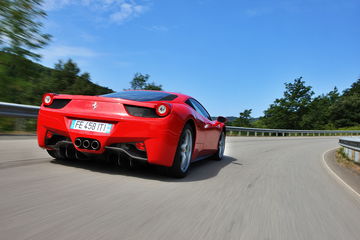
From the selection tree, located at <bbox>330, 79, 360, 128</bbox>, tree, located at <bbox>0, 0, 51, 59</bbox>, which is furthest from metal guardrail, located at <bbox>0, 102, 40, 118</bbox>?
tree, located at <bbox>330, 79, 360, 128</bbox>

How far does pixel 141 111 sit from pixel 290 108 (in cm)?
7085

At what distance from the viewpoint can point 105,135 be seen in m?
3.21

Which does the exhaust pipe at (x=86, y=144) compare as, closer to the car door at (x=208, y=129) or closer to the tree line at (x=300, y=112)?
the car door at (x=208, y=129)

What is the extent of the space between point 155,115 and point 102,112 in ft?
1.91

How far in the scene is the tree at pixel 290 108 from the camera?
67688 millimetres

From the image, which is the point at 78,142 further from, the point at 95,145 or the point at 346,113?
the point at 346,113

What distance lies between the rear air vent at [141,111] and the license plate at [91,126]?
28 cm

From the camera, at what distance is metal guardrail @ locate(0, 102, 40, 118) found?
23.2ft

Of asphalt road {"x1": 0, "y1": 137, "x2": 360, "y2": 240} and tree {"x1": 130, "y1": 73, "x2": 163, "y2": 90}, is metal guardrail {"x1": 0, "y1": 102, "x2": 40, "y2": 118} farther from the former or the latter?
tree {"x1": 130, "y1": 73, "x2": 163, "y2": 90}

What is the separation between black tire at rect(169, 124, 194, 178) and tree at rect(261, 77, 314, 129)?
67.2 meters

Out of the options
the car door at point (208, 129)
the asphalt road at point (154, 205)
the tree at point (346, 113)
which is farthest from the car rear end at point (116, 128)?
the tree at point (346, 113)

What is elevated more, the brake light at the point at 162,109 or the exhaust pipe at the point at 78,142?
the brake light at the point at 162,109

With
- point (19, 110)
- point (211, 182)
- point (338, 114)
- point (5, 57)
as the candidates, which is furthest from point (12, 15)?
point (338, 114)

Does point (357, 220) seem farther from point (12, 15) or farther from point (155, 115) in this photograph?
point (12, 15)
